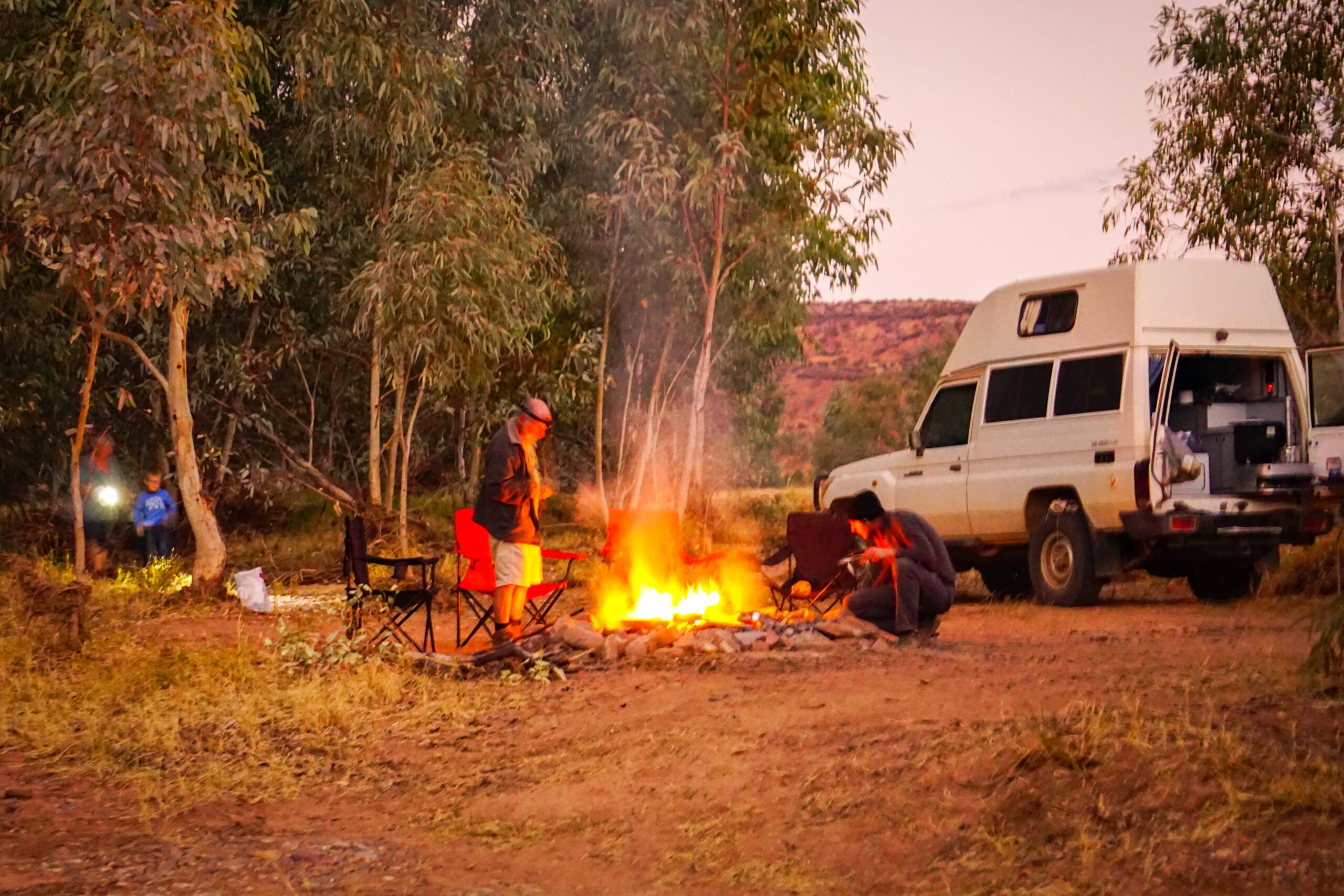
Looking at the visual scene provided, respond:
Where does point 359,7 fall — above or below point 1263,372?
above

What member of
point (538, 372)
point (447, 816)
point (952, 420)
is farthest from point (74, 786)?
point (538, 372)

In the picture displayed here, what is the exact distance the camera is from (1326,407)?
38.5 feet

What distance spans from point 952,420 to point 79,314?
9.33 m

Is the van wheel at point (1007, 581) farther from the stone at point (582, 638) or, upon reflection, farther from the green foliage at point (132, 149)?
the green foliage at point (132, 149)

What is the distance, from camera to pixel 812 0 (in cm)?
1858

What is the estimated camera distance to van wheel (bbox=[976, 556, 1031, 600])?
45.6ft

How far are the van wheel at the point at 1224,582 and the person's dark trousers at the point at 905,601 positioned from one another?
4.27 metres

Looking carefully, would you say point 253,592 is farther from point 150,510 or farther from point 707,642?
point 707,642

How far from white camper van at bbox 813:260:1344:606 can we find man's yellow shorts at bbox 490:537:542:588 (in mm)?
4658

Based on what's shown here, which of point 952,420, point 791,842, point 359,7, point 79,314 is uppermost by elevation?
point 359,7

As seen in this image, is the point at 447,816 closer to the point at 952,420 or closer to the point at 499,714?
the point at 499,714

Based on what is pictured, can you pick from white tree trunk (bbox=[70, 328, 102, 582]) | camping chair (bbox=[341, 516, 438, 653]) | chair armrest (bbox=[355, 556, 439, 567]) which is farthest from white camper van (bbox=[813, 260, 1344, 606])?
white tree trunk (bbox=[70, 328, 102, 582])

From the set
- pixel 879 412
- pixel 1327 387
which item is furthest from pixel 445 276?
pixel 879 412

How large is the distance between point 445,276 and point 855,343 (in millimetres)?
59182
